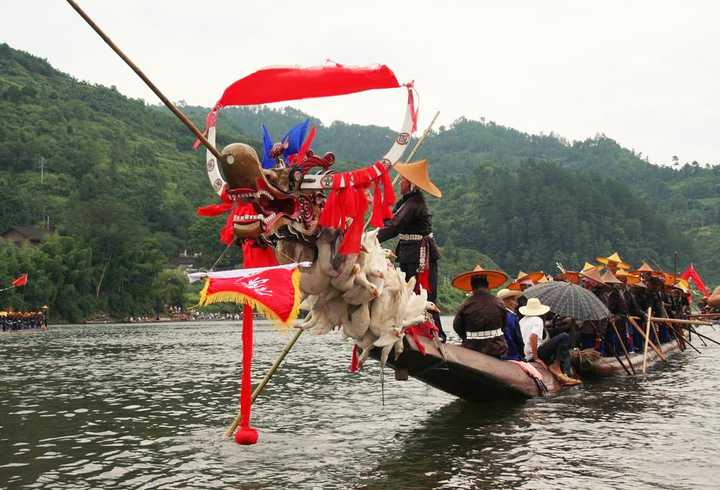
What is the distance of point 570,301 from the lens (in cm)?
1558

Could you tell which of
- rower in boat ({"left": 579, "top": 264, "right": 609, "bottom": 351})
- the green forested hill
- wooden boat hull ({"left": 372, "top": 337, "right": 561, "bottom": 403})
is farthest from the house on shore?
wooden boat hull ({"left": 372, "top": 337, "right": 561, "bottom": 403})

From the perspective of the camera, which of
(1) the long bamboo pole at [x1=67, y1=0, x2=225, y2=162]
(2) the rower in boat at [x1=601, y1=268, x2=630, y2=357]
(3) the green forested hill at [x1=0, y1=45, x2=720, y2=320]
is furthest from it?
(3) the green forested hill at [x1=0, y1=45, x2=720, y2=320]

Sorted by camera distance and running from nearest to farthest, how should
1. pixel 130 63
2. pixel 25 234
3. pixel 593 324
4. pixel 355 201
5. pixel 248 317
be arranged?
pixel 130 63 → pixel 355 201 → pixel 248 317 → pixel 593 324 → pixel 25 234

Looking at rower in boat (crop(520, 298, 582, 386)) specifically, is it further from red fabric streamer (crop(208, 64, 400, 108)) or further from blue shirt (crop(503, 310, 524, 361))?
red fabric streamer (crop(208, 64, 400, 108))

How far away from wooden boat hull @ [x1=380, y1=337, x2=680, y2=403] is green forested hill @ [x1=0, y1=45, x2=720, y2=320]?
57.9 m

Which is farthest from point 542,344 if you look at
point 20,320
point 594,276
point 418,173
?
point 20,320

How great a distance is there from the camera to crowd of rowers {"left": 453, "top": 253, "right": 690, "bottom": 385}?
13016 millimetres

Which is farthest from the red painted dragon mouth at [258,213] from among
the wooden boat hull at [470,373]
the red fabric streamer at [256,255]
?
the wooden boat hull at [470,373]

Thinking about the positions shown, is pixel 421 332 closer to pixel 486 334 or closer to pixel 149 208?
pixel 486 334

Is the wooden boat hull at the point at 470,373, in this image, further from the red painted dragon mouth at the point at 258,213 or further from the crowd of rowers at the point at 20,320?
the crowd of rowers at the point at 20,320

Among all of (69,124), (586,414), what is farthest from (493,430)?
(69,124)

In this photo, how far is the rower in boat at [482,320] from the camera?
1293 cm

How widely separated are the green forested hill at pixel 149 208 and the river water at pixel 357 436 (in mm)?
52872

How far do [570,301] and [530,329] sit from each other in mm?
1137
